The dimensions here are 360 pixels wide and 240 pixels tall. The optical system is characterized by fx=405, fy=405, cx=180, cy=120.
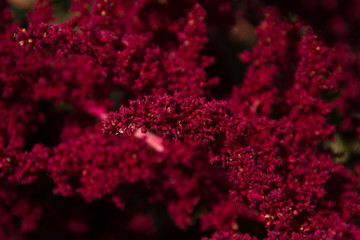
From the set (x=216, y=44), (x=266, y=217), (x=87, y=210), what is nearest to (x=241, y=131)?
(x=266, y=217)

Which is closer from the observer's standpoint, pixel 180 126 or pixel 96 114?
pixel 180 126

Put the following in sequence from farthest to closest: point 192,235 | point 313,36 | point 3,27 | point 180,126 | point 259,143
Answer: point 192,235 → point 3,27 → point 313,36 → point 259,143 → point 180,126

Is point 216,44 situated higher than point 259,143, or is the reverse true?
point 216,44

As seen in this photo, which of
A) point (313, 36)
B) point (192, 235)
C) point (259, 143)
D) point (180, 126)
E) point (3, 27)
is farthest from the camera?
point (192, 235)

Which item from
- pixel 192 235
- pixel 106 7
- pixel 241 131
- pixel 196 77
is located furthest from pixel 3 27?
pixel 192 235

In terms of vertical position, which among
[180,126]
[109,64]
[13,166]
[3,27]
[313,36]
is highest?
[313,36]

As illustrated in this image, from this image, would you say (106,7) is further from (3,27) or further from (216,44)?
(216,44)

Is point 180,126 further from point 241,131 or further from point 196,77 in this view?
point 196,77
